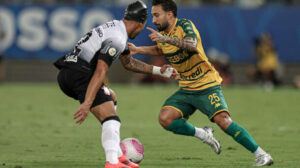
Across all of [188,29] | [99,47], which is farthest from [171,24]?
[99,47]

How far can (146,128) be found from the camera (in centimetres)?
1288

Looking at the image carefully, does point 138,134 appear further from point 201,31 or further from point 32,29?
point 32,29

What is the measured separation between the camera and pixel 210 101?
825 centimetres

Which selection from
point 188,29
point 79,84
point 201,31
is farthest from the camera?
point 201,31

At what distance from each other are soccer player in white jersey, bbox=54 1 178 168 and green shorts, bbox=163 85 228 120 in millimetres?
1386

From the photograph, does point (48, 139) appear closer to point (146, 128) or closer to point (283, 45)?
point (146, 128)

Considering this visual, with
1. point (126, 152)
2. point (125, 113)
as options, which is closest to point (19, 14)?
point (125, 113)

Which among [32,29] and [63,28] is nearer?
[63,28]

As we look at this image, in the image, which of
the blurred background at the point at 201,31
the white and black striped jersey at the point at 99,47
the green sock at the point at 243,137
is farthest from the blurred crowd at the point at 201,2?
the white and black striped jersey at the point at 99,47

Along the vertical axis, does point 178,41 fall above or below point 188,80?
above

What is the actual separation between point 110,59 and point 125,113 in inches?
366

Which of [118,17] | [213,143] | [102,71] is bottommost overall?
[213,143]

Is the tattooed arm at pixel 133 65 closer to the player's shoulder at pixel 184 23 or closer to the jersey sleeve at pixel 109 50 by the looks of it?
the player's shoulder at pixel 184 23

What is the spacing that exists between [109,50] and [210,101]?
6.11 feet
